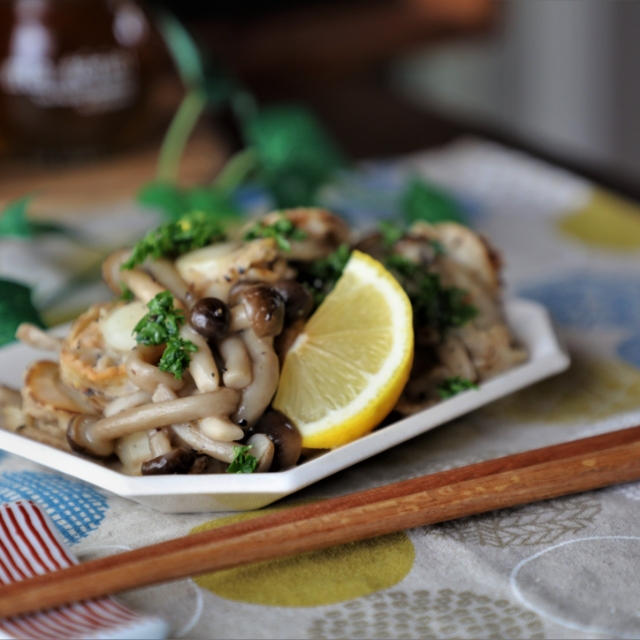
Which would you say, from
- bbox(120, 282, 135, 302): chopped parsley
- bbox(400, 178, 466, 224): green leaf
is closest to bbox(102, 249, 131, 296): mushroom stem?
bbox(120, 282, 135, 302): chopped parsley

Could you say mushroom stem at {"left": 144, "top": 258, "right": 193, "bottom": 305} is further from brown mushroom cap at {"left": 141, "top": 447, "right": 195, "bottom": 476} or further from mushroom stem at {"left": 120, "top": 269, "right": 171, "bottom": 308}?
brown mushroom cap at {"left": 141, "top": 447, "right": 195, "bottom": 476}

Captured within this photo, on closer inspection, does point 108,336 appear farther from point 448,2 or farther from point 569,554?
point 448,2

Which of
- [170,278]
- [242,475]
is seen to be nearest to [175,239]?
[170,278]

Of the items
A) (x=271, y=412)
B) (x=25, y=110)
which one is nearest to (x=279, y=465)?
(x=271, y=412)

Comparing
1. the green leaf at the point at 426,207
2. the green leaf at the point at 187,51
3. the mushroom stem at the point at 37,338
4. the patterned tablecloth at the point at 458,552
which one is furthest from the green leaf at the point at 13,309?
the green leaf at the point at 187,51

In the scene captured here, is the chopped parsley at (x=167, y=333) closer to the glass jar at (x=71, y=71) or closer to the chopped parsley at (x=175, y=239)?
the chopped parsley at (x=175, y=239)
